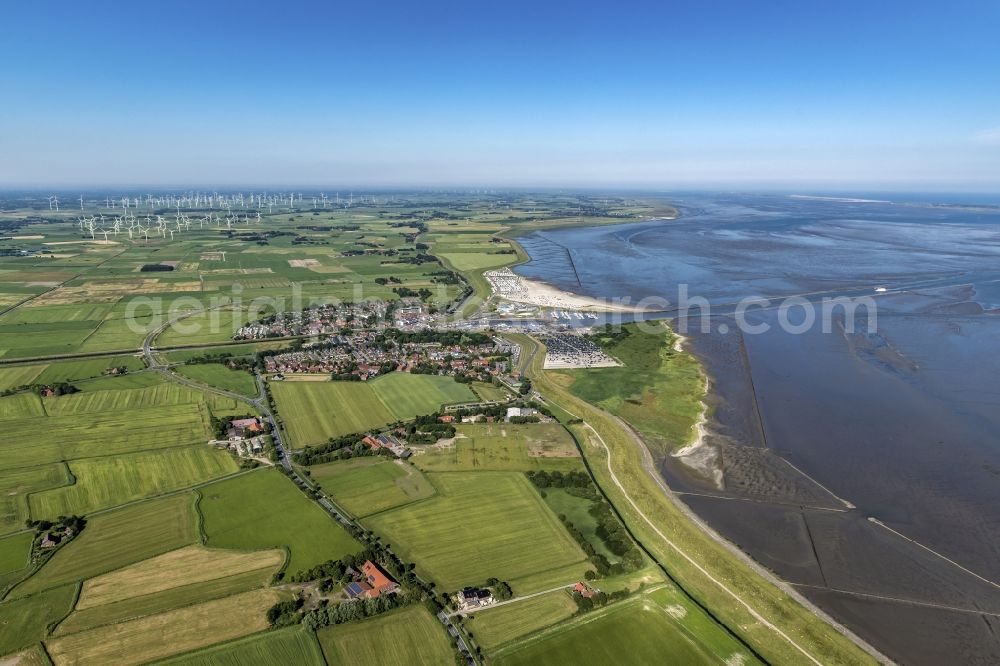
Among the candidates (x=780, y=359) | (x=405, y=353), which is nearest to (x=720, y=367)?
(x=780, y=359)

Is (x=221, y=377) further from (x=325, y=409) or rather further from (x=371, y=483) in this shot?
(x=371, y=483)

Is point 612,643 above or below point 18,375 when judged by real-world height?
below

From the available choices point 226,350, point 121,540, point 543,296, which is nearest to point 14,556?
point 121,540

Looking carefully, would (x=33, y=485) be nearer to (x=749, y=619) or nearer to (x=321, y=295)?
(x=749, y=619)

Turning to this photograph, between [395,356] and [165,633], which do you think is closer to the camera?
[165,633]

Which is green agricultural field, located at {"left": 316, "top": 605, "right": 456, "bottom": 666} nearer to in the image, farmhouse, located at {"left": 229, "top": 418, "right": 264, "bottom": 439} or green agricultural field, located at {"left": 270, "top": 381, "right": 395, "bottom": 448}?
green agricultural field, located at {"left": 270, "top": 381, "right": 395, "bottom": 448}

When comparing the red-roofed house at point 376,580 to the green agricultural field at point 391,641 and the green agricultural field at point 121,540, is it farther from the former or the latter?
the green agricultural field at point 121,540

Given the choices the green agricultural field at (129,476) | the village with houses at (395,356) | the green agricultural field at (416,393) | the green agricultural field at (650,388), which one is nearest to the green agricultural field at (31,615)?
the green agricultural field at (129,476)
